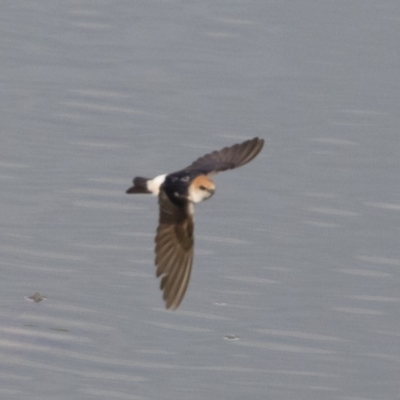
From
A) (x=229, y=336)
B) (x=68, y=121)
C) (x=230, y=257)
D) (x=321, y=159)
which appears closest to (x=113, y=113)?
(x=68, y=121)

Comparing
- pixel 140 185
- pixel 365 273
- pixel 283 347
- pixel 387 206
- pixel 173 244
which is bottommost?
pixel 283 347

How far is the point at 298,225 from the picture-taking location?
7879mm

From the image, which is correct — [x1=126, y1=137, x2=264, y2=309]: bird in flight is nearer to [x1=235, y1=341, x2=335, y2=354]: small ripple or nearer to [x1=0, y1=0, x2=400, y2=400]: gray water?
[x1=0, y1=0, x2=400, y2=400]: gray water

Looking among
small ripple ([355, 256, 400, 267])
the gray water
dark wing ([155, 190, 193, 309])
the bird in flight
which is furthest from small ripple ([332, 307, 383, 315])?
dark wing ([155, 190, 193, 309])

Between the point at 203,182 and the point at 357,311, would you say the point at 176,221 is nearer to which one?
the point at 203,182

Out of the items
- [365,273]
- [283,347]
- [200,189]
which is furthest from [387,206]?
[200,189]

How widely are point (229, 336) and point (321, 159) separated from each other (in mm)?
2085

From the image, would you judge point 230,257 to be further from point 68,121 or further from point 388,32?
point 388,32

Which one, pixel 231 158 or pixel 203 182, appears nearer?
pixel 203 182

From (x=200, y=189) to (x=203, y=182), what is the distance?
1.3 inches

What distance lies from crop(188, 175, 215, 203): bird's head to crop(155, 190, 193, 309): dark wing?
0.30 feet

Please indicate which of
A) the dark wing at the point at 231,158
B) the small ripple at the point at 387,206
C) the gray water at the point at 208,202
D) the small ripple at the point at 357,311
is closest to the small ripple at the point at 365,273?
the gray water at the point at 208,202

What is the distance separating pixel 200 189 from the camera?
5.83 meters

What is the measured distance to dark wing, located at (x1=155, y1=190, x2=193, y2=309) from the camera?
579 cm
